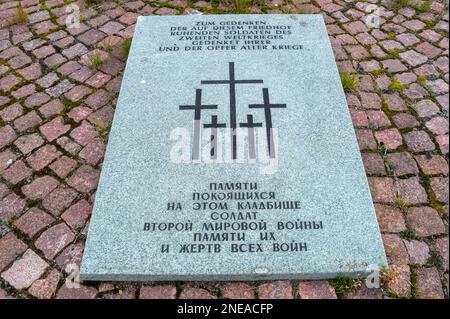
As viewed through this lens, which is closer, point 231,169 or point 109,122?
point 231,169

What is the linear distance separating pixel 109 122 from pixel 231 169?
117cm

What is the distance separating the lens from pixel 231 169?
2723 millimetres

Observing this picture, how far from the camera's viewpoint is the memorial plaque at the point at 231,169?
7.64 feet

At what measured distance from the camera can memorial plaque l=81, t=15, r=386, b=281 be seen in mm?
2330

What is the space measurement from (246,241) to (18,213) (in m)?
1.56

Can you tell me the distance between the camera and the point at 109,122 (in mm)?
3238

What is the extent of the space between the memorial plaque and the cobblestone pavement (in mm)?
163

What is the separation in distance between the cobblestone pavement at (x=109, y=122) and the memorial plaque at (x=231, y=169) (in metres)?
0.16

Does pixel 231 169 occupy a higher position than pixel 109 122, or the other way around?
pixel 231 169

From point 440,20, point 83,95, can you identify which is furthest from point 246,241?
point 440,20

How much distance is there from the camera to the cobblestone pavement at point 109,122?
2.37 m

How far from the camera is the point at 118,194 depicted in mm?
2611

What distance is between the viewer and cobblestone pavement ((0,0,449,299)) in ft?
7.77

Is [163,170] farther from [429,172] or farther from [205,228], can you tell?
[429,172]
